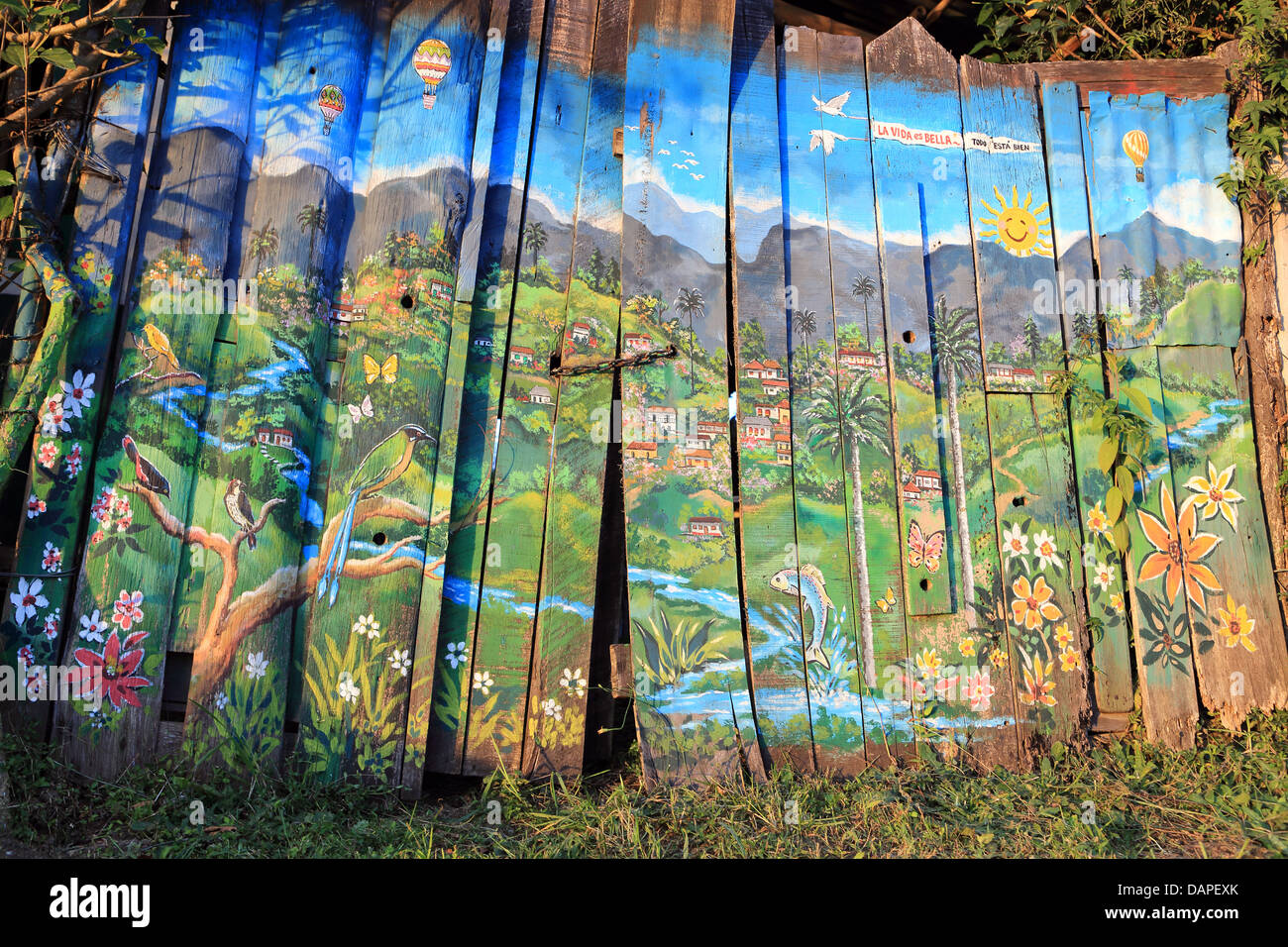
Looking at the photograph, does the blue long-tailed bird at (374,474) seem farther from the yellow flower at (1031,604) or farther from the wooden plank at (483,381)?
the yellow flower at (1031,604)

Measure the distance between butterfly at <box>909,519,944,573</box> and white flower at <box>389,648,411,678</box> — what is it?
6.29ft

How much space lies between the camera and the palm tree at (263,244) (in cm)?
302

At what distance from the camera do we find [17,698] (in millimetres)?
2717

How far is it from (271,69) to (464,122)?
779 mm

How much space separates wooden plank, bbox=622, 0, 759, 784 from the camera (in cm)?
294

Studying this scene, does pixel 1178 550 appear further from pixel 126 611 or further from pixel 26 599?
pixel 26 599

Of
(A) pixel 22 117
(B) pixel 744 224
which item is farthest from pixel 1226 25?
(A) pixel 22 117

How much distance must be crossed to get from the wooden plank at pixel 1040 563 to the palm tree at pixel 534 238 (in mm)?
1924

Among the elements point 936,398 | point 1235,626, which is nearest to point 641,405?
point 936,398

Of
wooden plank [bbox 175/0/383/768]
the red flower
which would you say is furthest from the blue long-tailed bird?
the red flower

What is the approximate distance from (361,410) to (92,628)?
1162mm

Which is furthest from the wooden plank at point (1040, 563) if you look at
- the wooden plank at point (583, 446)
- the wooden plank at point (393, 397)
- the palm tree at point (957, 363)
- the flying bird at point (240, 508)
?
the flying bird at point (240, 508)

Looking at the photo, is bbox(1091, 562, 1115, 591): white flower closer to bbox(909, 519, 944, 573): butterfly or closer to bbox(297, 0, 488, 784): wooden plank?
bbox(909, 519, 944, 573): butterfly

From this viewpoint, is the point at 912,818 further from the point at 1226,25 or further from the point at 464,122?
the point at 1226,25
